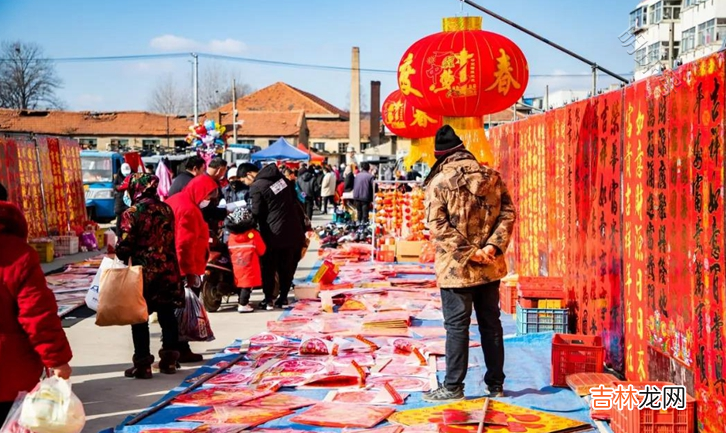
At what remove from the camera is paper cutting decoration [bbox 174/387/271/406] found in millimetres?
7320

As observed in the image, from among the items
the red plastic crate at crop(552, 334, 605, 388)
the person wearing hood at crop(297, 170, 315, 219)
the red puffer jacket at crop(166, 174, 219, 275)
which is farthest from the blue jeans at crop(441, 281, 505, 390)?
the person wearing hood at crop(297, 170, 315, 219)

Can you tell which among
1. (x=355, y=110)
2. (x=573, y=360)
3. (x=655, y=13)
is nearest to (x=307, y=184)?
(x=573, y=360)

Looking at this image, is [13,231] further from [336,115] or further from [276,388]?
[336,115]

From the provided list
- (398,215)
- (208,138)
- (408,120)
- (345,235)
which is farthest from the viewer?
(208,138)

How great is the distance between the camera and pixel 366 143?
317ft

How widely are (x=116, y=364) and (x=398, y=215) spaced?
1085cm

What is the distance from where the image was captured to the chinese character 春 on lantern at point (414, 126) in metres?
17.1

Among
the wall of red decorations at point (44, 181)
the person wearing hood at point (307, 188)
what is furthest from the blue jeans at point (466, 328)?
the person wearing hood at point (307, 188)

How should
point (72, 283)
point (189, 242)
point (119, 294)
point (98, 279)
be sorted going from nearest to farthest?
point (119, 294) < point (98, 279) < point (189, 242) < point (72, 283)

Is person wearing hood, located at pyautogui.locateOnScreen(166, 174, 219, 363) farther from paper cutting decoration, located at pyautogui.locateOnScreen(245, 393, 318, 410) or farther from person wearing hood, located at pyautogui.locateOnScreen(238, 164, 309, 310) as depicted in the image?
person wearing hood, located at pyautogui.locateOnScreen(238, 164, 309, 310)

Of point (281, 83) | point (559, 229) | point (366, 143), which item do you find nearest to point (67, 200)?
point (559, 229)

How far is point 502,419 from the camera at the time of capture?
6.75 metres

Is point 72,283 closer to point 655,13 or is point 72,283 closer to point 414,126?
point 414,126

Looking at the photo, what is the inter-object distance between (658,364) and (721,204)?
71.9 inches
